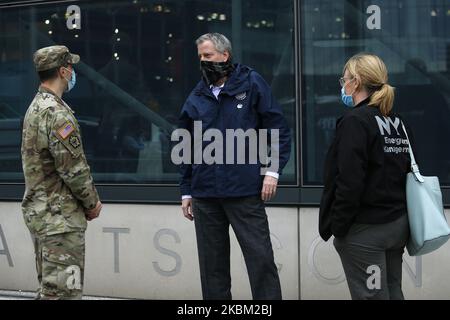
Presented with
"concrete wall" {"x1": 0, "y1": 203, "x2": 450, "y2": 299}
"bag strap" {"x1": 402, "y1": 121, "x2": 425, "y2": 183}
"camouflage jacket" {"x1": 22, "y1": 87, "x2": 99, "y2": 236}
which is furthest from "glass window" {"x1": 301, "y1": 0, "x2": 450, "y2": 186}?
"camouflage jacket" {"x1": 22, "y1": 87, "x2": 99, "y2": 236}

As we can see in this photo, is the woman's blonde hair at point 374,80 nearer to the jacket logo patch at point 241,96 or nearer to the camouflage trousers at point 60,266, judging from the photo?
the jacket logo patch at point 241,96

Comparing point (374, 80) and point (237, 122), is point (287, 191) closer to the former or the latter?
point (237, 122)

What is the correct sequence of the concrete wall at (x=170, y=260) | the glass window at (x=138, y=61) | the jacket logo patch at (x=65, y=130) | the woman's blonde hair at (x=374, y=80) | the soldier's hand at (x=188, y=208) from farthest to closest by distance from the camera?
1. the glass window at (x=138, y=61)
2. the concrete wall at (x=170, y=260)
3. the soldier's hand at (x=188, y=208)
4. the jacket logo patch at (x=65, y=130)
5. the woman's blonde hair at (x=374, y=80)

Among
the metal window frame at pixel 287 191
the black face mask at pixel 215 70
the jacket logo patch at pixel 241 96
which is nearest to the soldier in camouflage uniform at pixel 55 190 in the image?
the black face mask at pixel 215 70

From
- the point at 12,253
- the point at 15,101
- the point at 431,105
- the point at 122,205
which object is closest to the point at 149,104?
the point at 122,205

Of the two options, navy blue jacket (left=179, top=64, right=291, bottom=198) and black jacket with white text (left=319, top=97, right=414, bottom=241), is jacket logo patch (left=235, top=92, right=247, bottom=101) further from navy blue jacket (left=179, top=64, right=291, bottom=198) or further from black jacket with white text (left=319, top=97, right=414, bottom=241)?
black jacket with white text (left=319, top=97, right=414, bottom=241)

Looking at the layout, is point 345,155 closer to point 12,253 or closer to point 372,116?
point 372,116

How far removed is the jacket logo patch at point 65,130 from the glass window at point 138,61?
2139 millimetres

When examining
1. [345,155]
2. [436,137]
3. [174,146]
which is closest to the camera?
[345,155]

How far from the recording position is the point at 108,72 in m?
6.70

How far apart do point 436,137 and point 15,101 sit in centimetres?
356

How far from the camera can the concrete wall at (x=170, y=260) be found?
6008mm

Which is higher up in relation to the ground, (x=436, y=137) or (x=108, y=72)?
(x=108, y=72)

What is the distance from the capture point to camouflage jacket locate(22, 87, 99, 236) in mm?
4371
